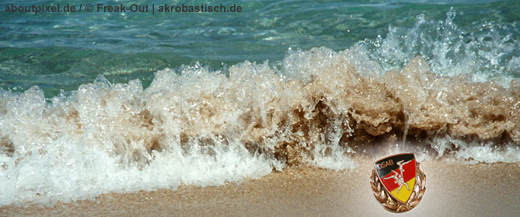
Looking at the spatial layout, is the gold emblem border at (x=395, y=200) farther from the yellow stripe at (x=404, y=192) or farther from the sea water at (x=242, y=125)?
the sea water at (x=242, y=125)

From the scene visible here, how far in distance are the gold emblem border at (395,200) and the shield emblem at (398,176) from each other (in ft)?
0.08

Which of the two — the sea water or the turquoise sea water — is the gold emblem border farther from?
the turquoise sea water

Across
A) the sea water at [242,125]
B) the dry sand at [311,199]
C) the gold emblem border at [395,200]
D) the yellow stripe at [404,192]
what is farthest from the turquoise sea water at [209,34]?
the yellow stripe at [404,192]

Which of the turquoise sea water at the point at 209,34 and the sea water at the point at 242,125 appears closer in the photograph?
the sea water at the point at 242,125

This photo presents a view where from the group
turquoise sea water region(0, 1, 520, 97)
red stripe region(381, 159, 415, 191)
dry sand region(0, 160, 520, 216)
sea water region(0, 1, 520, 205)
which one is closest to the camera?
red stripe region(381, 159, 415, 191)

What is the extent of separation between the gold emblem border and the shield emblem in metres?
0.03

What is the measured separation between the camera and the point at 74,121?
2.50 metres

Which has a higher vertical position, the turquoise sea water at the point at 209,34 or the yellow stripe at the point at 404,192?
the turquoise sea water at the point at 209,34

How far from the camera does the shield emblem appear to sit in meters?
1.73

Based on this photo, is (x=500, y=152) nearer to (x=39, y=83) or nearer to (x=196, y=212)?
(x=196, y=212)

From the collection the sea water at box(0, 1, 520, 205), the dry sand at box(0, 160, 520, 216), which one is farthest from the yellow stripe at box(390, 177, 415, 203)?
the sea water at box(0, 1, 520, 205)

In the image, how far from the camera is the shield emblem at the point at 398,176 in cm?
173

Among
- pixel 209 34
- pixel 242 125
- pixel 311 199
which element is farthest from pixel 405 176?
pixel 209 34

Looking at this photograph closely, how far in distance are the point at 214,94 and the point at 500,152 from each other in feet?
5.88
